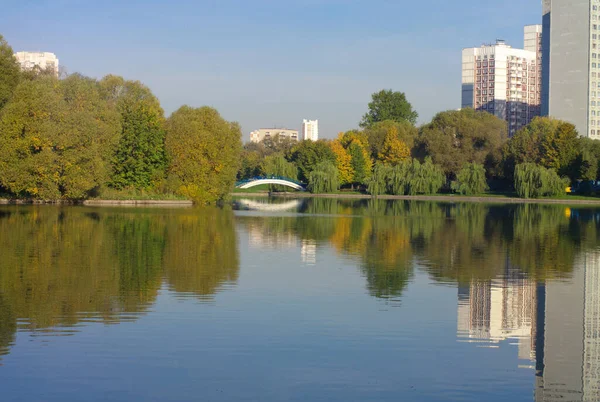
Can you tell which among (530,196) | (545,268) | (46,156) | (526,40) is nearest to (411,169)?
(530,196)

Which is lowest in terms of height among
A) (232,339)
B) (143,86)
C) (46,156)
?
(232,339)

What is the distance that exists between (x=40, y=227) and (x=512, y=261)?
18.0 meters

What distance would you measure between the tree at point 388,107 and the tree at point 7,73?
8113 centimetres

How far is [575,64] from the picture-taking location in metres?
111

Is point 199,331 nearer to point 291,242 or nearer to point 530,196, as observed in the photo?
point 291,242

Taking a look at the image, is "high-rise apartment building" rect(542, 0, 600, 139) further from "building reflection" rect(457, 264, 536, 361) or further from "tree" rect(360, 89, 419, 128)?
"building reflection" rect(457, 264, 536, 361)

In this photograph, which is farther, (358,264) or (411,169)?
(411,169)

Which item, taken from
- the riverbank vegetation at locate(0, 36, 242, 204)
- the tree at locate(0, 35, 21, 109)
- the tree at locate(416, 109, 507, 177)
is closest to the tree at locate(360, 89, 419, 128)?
the tree at locate(416, 109, 507, 177)

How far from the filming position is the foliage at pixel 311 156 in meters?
92.6

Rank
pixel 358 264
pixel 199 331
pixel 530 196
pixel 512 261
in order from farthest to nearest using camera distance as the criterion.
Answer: pixel 530 196 → pixel 512 261 → pixel 358 264 → pixel 199 331

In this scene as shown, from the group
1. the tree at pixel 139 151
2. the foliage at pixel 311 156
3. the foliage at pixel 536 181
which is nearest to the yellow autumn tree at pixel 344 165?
the foliage at pixel 311 156

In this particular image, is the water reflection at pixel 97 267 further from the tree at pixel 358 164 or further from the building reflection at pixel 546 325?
the tree at pixel 358 164

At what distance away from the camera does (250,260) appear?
69.7 feet

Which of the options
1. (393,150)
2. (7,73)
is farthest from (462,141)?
(7,73)
